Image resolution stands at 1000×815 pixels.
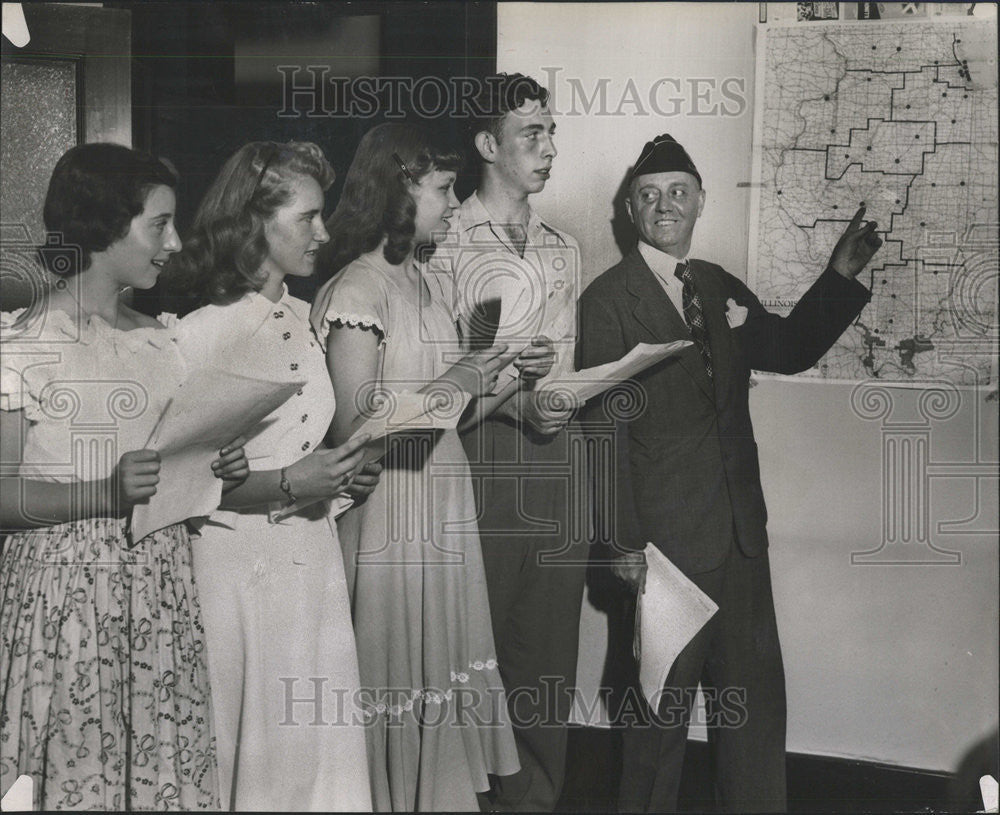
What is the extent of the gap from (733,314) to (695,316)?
12 cm

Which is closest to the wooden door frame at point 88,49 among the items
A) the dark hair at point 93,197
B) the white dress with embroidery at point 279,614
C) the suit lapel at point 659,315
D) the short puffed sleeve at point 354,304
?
the dark hair at point 93,197

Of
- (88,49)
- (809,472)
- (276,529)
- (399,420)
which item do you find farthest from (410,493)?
(88,49)

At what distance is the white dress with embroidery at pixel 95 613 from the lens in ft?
9.48

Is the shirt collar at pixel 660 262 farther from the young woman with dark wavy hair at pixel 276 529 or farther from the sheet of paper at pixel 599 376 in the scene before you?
the young woman with dark wavy hair at pixel 276 529

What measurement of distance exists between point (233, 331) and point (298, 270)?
0.83 feet

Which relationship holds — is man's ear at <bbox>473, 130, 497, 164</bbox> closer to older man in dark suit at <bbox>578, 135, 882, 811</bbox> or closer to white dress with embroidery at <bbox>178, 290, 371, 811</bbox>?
older man in dark suit at <bbox>578, 135, 882, 811</bbox>

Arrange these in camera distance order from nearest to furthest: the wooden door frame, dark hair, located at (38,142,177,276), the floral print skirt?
→ the floral print skirt → dark hair, located at (38,142,177,276) → the wooden door frame

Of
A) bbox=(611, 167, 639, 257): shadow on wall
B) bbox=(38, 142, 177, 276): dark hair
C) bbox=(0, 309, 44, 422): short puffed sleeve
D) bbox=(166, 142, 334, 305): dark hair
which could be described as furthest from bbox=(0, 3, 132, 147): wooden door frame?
bbox=(611, 167, 639, 257): shadow on wall

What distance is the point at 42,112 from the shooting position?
310cm

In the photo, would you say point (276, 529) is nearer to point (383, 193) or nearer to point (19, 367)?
point (19, 367)

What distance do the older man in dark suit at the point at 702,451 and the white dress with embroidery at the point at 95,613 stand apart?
1.25 metres

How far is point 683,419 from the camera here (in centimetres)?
311

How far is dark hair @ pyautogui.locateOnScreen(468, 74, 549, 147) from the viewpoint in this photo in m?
3.09

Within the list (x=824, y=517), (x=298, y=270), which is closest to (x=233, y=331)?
(x=298, y=270)
